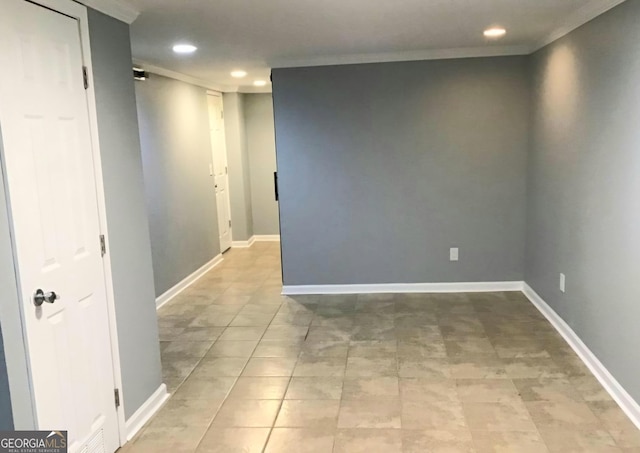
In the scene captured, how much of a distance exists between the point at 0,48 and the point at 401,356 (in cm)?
287

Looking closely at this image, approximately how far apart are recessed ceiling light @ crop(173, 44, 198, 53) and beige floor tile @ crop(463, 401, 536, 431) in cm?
305

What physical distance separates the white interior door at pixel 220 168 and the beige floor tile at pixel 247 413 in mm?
4068

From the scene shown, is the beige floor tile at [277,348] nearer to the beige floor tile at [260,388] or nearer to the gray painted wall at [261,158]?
the beige floor tile at [260,388]

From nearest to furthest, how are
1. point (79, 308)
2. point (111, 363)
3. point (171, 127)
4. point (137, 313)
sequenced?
point (79, 308)
point (111, 363)
point (137, 313)
point (171, 127)

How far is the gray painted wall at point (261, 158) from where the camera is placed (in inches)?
297

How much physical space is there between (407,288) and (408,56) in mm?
2151

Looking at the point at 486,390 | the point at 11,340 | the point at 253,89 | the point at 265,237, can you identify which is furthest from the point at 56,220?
the point at 265,237

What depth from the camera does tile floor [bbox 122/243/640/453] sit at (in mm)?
2650

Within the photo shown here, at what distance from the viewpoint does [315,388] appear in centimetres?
322

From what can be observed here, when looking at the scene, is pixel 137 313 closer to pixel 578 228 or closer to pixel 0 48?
pixel 0 48

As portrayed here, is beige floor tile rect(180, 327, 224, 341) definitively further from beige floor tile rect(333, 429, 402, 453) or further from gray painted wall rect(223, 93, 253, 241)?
gray painted wall rect(223, 93, 253, 241)

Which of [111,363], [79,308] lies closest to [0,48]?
[79,308]

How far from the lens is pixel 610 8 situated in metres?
2.93

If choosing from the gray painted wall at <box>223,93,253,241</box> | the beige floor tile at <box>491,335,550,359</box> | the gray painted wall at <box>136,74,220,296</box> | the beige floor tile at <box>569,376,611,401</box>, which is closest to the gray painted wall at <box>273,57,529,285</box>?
the gray painted wall at <box>136,74,220,296</box>
